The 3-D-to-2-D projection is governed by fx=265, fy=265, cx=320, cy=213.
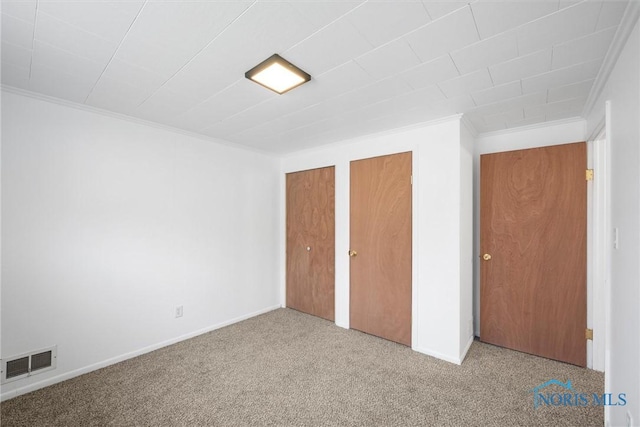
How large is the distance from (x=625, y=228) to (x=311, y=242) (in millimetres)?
2946

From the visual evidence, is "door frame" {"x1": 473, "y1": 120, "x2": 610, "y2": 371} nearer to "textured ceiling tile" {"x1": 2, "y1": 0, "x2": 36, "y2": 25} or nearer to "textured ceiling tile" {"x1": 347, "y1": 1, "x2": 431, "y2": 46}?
"textured ceiling tile" {"x1": 347, "y1": 1, "x2": 431, "y2": 46}

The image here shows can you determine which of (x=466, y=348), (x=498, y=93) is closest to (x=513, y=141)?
(x=498, y=93)

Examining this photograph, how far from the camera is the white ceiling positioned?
125 centimetres

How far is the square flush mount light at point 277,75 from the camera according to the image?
5.35ft

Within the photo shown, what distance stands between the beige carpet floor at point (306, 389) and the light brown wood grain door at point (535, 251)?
237 mm

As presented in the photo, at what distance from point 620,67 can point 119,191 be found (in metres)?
3.79

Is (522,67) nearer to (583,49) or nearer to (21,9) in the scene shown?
(583,49)

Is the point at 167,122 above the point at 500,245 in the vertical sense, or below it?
above

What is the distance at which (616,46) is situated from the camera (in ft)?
4.66

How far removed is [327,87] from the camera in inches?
77.6

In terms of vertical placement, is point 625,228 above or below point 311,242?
above

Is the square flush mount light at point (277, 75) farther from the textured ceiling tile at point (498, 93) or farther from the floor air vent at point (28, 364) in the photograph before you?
the floor air vent at point (28, 364)

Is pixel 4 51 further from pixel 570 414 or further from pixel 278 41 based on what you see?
pixel 570 414

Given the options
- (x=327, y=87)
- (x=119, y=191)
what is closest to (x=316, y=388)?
(x=327, y=87)
